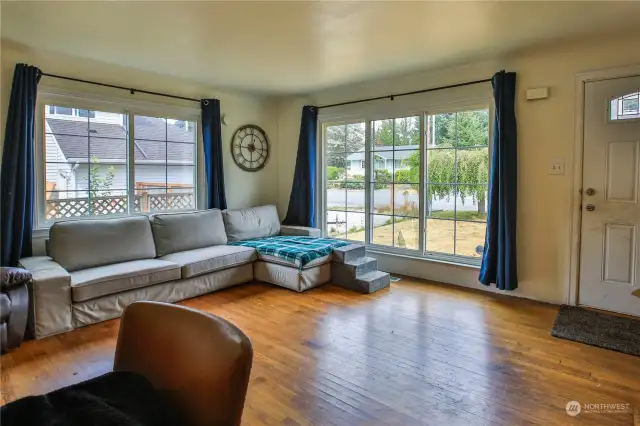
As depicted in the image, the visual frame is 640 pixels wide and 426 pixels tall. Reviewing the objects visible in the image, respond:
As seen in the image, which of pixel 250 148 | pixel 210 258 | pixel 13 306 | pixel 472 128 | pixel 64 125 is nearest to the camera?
pixel 13 306

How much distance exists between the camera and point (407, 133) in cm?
455

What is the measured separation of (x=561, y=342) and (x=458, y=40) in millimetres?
2433

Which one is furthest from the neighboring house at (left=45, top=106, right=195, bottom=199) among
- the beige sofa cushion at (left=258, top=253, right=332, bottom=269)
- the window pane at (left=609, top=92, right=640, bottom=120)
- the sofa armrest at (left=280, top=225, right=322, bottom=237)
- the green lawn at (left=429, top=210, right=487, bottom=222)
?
the window pane at (left=609, top=92, right=640, bottom=120)

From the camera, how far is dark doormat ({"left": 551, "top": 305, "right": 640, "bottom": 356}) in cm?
274

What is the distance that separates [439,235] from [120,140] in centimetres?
360

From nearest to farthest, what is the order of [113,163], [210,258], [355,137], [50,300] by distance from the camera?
[50,300] < [210,258] < [113,163] < [355,137]

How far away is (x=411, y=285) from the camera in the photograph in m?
4.23

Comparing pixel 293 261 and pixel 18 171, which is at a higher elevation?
pixel 18 171

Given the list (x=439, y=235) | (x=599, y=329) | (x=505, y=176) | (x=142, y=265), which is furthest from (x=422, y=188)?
(x=142, y=265)

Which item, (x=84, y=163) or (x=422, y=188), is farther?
(x=422, y=188)

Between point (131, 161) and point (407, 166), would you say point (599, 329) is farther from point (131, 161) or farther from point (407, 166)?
point (131, 161)

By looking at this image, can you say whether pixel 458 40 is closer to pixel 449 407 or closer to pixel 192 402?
pixel 449 407

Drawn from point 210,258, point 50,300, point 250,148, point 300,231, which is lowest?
point 50,300

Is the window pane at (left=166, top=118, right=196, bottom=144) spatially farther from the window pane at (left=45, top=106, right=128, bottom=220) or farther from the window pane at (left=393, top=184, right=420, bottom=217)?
the window pane at (left=393, top=184, right=420, bottom=217)
